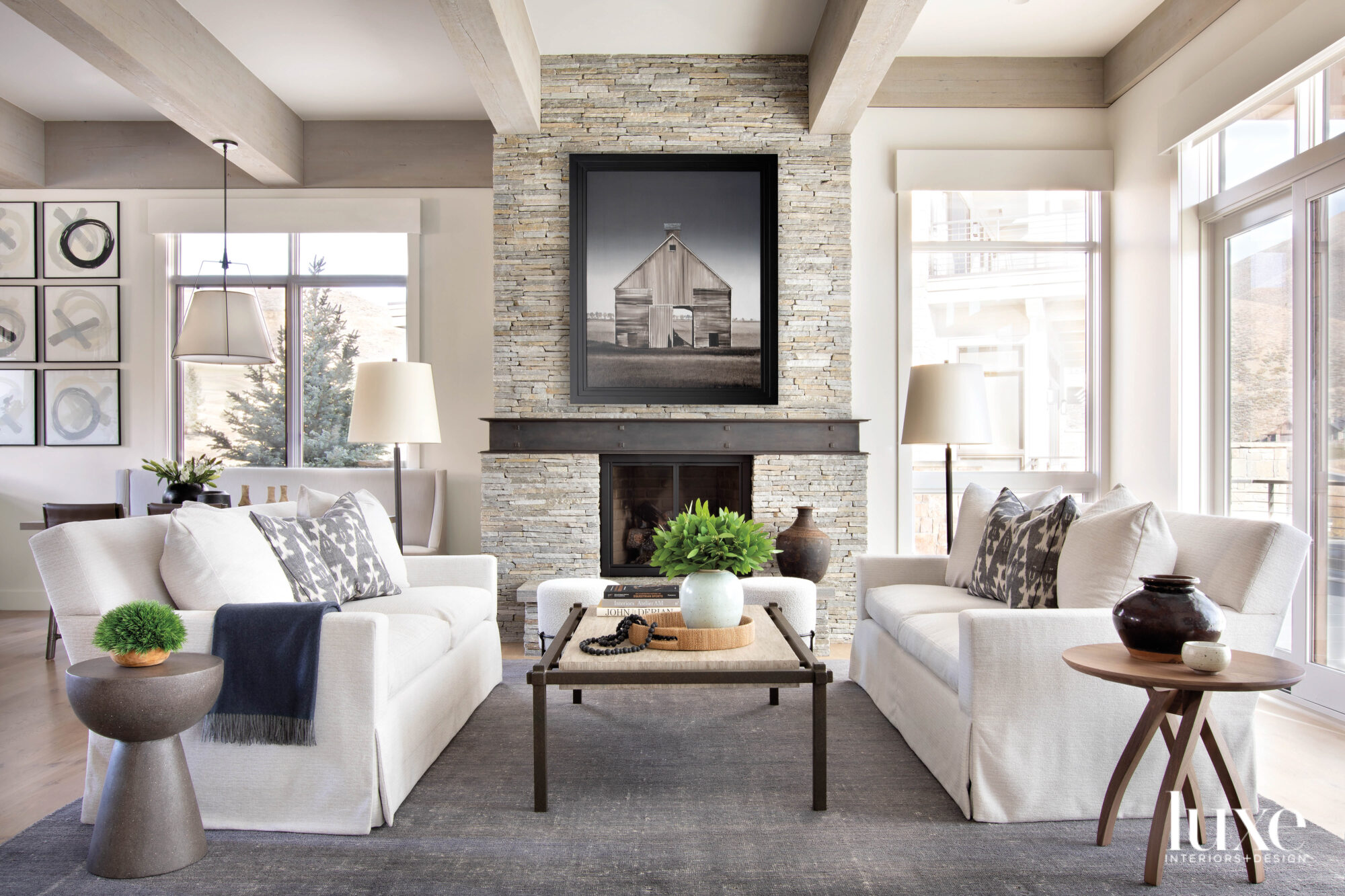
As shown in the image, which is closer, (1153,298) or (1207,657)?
(1207,657)

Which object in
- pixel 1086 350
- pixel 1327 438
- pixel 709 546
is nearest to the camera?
pixel 709 546

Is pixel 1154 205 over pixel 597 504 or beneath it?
over

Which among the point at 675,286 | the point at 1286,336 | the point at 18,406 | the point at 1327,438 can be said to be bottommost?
the point at 1327,438

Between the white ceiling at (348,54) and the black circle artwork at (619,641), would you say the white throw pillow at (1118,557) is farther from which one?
the white ceiling at (348,54)

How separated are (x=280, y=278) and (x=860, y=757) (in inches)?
188

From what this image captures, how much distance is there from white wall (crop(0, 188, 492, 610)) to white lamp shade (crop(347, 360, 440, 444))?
64.8 inches

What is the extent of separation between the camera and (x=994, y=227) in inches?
191

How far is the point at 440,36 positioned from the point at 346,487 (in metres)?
2.74

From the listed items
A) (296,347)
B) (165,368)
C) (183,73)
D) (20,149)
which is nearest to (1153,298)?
(183,73)

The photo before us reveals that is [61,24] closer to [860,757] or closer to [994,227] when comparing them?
[860,757]

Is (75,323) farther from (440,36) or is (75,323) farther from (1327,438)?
(1327,438)

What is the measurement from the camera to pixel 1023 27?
438 cm

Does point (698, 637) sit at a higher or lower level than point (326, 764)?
higher

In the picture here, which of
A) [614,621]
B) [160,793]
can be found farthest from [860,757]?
[160,793]
